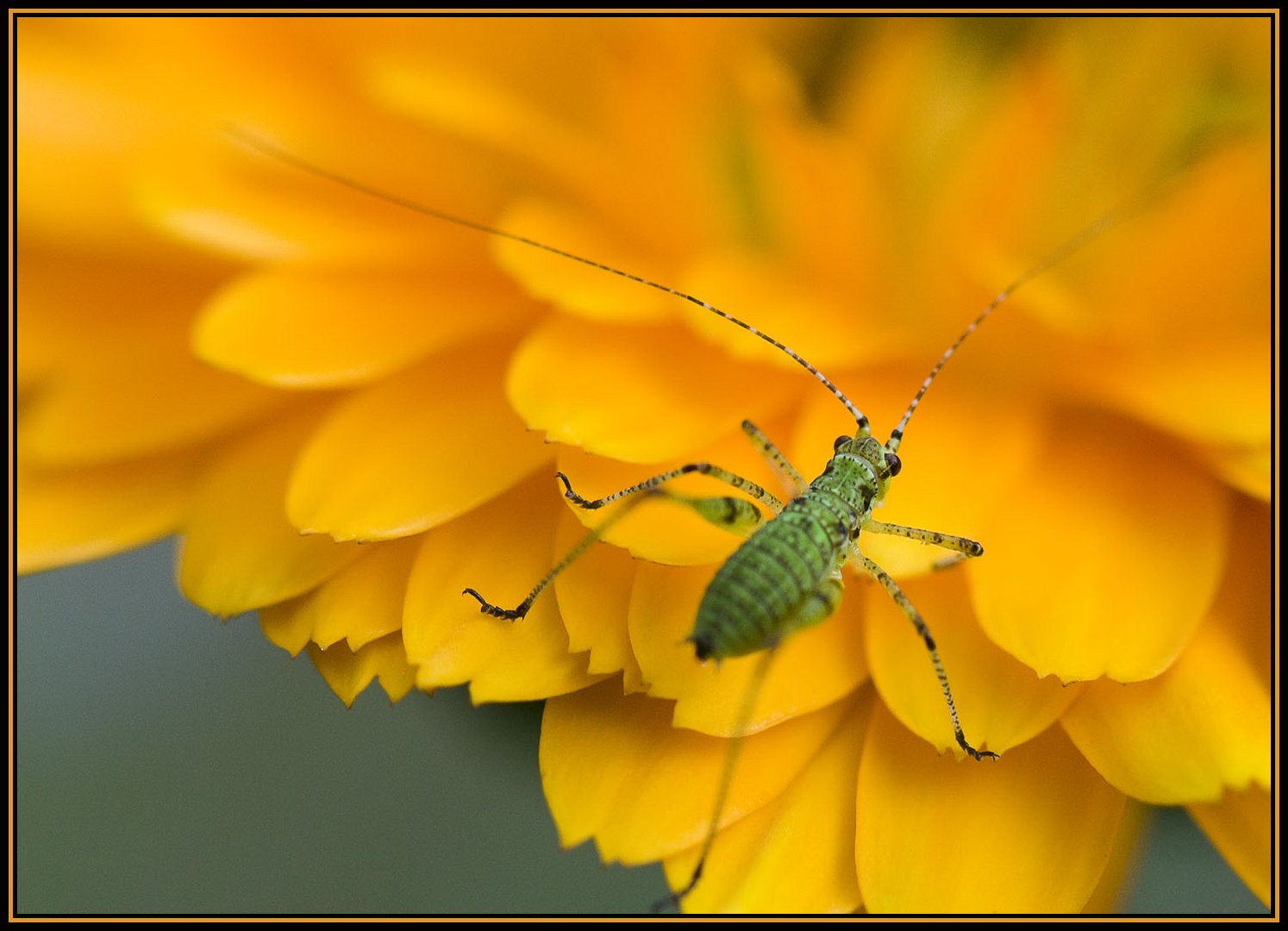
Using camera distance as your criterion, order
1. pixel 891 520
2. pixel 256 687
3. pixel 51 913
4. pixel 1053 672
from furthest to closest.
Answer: pixel 256 687
pixel 51 913
pixel 891 520
pixel 1053 672

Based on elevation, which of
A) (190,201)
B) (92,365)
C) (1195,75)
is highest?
(1195,75)

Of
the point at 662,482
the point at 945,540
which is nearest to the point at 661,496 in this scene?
the point at 662,482

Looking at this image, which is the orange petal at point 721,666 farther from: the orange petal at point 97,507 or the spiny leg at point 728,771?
the orange petal at point 97,507

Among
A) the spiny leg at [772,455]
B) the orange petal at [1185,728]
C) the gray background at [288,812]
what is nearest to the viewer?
the orange petal at [1185,728]

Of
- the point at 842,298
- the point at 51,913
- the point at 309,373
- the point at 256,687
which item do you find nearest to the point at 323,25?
the point at 309,373

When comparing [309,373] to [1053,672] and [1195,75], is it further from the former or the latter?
[1195,75]

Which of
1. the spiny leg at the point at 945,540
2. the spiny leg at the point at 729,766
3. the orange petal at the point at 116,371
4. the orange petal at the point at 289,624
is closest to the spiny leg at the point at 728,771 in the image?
the spiny leg at the point at 729,766

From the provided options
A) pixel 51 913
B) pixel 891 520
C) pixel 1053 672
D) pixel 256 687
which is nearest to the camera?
pixel 1053 672
